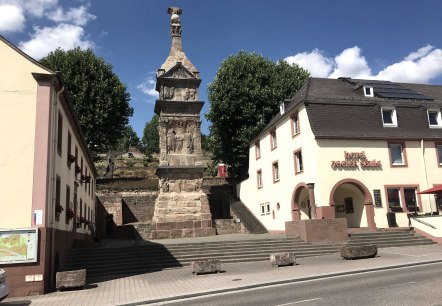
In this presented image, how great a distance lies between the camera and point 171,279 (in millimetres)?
14703

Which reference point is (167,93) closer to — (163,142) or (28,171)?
(163,142)

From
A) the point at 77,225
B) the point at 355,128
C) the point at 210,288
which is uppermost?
the point at 355,128

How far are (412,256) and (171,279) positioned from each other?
410 inches

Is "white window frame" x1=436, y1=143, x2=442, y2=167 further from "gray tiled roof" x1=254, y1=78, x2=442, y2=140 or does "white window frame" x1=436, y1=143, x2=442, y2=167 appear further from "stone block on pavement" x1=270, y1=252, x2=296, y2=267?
"stone block on pavement" x1=270, y1=252, x2=296, y2=267

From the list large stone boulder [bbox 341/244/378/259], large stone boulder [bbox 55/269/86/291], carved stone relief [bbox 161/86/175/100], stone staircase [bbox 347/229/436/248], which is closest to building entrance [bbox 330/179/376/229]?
stone staircase [bbox 347/229/436/248]

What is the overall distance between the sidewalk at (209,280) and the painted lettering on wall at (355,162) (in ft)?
24.9

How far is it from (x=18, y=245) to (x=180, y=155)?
17536 millimetres

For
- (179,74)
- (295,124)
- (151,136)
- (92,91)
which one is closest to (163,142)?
(179,74)

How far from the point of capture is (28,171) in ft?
44.5

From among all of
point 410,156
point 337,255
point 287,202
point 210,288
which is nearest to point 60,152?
point 210,288

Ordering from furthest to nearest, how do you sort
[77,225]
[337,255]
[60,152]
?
[77,225]
[337,255]
[60,152]

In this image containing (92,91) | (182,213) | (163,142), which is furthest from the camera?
(92,91)

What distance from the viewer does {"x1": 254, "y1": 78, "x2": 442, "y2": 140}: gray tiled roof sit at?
85.6 ft

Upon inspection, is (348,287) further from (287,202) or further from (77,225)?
(287,202)
